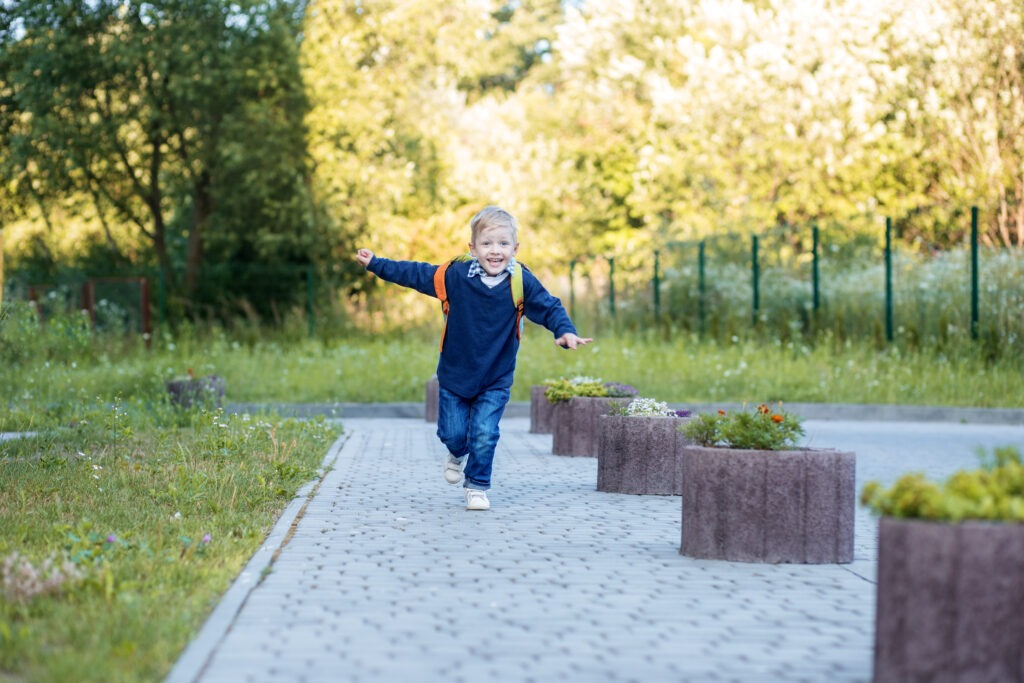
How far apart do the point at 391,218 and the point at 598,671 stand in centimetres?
2920

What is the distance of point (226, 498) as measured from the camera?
28.0ft

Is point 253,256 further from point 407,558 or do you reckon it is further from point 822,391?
point 407,558

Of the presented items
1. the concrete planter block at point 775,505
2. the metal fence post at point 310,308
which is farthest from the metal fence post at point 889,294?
the concrete planter block at point 775,505

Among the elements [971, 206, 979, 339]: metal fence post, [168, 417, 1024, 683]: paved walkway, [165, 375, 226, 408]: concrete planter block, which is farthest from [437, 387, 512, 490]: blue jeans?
[971, 206, 979, 339]: metal fence post

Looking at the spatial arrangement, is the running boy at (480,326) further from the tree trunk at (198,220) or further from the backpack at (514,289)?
the tree trunk at (198,220)

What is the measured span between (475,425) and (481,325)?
0.60 meters

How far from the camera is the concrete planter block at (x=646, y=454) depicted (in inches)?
373

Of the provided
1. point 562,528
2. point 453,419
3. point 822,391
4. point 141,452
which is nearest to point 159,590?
point 562,528

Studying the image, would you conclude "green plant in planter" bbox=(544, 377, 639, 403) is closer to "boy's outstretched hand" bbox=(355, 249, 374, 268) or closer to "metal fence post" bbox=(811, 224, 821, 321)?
"boy's outstretched hand" bbox=(355, 249, 374, 268)

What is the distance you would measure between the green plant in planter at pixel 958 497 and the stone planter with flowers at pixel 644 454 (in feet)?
15.6

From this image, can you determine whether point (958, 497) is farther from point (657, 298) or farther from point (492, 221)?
point (657, 298)

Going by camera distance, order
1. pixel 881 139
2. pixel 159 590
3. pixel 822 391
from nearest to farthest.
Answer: pixel 159 590
pixel 822 391
pixel 881 139

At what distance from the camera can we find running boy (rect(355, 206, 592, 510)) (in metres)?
8.56

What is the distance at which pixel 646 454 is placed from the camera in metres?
9.55
